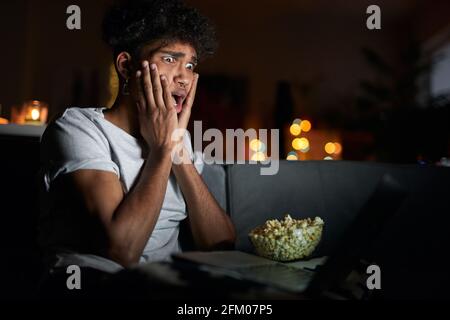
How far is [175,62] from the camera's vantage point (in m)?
1.42

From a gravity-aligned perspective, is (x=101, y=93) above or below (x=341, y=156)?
above

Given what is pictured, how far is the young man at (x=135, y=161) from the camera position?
44.8 inches

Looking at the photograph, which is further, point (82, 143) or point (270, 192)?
point (270, 192)

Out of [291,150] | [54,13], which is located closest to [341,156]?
[291,150]

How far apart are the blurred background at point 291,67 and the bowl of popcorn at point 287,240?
3158mm

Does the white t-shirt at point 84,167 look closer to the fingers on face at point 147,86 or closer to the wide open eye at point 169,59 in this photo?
the fingers on face at point 147,86

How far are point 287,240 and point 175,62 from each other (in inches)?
25.3

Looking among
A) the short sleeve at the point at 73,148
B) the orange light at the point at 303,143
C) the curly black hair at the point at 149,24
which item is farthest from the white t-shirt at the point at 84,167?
the orange light at the point at 303,143

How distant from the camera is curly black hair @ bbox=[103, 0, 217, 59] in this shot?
143 centimetres

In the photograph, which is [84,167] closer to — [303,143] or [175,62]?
[175,62]

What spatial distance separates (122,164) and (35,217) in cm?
49

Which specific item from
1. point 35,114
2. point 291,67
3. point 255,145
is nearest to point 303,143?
point 255,145
